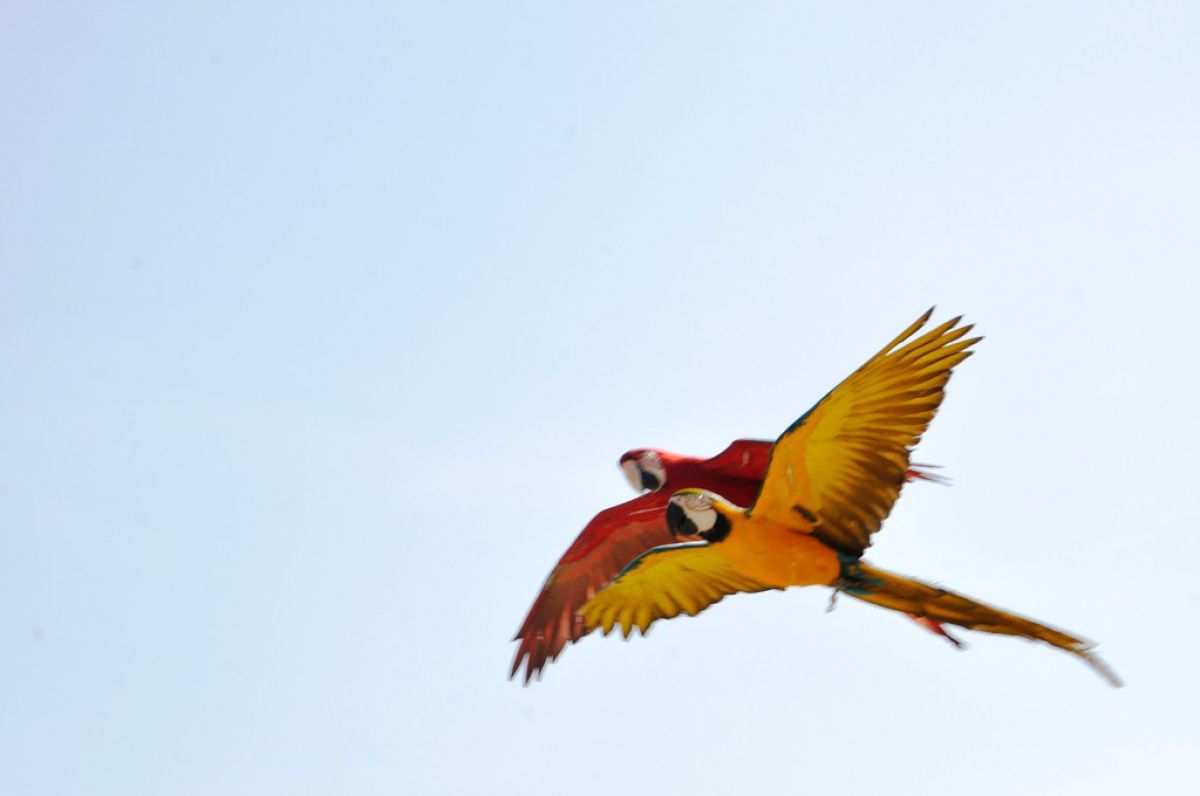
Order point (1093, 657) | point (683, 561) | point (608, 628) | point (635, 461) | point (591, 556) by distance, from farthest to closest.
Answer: point (591, 556) → point (635, 461) → point (608, 628) → point (683, 561) → point (1093, 657)

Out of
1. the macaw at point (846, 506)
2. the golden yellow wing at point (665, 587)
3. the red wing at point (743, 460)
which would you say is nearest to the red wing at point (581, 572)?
the red wing at point (743, 460)

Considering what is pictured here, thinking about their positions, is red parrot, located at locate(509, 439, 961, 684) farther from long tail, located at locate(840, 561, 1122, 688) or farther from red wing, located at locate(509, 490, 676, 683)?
long tail, located at locate(840, 561, 1122, 688)

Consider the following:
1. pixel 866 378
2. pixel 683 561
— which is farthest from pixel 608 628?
pixel 866 378

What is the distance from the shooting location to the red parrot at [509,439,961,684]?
35.8 feet

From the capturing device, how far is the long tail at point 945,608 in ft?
27.6

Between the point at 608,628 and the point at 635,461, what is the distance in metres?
1.37

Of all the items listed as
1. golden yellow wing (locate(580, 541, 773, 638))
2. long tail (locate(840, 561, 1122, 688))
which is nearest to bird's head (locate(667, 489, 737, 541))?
golden yellow wing (locate(580, 541, 773, 638))

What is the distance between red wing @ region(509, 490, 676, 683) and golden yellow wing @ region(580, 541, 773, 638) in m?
1.22

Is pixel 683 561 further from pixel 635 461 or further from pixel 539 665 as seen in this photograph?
pixel 539 665

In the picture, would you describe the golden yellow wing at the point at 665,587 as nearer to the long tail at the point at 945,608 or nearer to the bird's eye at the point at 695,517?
the bird's eye at the point at 695,517

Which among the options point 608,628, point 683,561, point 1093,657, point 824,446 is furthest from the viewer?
point 608,628

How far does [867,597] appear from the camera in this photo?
9.10m

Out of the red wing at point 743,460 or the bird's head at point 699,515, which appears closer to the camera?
the bird's head at point 699,515

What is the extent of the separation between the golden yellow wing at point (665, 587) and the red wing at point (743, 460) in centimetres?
104
